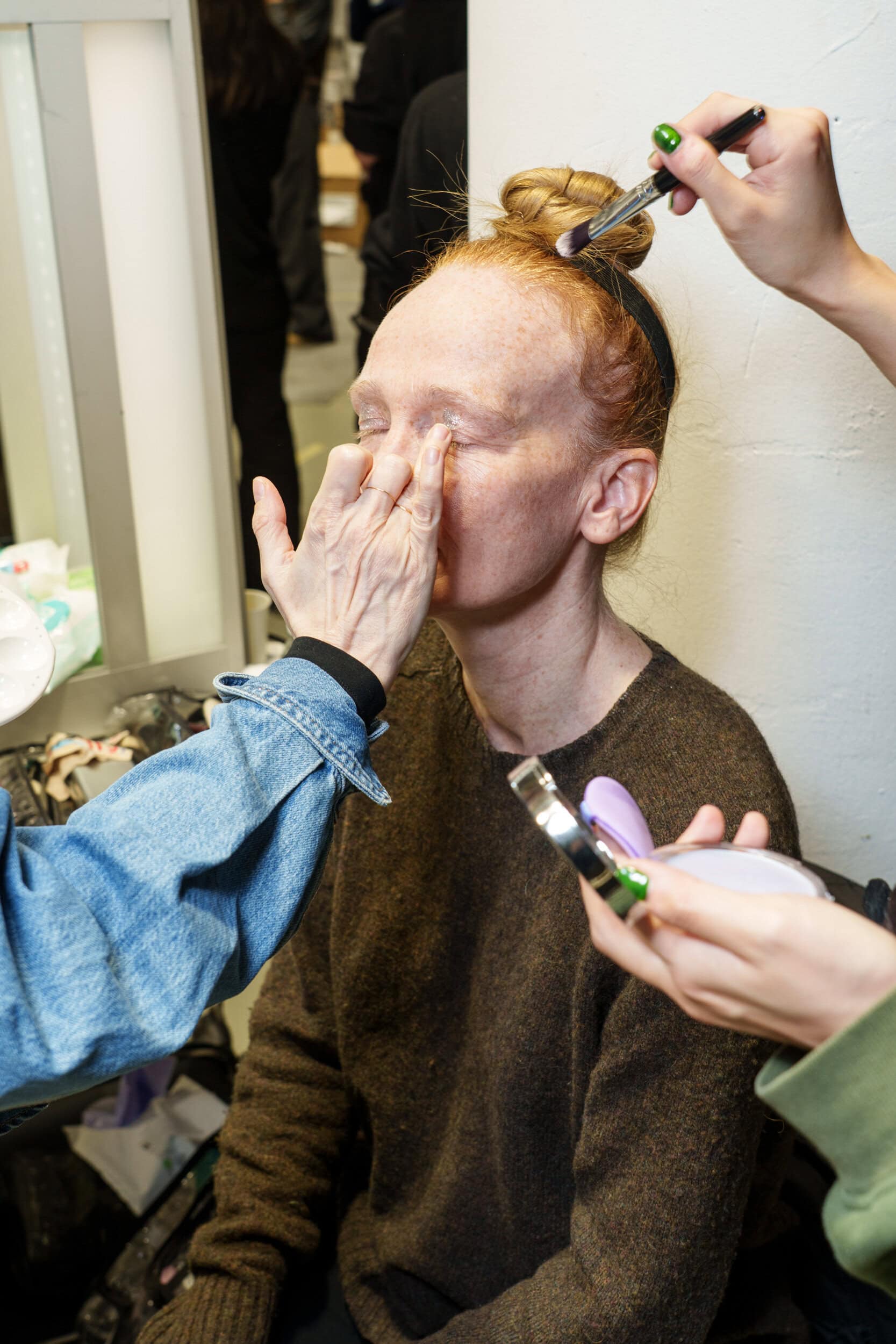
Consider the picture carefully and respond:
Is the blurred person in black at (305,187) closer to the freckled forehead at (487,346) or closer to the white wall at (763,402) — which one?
the white wall at (763,402)

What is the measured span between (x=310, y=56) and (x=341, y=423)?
4.83 feet

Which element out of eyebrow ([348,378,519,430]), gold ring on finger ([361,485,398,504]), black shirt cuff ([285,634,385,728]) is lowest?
black shirt cuff ([285,634,385,728])

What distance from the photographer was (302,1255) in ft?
3.81

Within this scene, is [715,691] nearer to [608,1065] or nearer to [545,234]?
[608,1065]

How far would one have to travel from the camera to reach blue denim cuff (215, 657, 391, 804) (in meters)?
0.73

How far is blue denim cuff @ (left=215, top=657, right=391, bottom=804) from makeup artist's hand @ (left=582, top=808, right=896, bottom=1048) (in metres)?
0.22

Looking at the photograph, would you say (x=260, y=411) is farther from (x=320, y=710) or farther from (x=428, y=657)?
(x=320, y=710)

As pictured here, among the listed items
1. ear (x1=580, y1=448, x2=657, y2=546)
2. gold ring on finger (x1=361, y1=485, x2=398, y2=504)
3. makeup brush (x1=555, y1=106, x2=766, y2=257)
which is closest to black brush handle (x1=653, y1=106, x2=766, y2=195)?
makeup brush (x1=555, y1=106, x2=766, y2=257)

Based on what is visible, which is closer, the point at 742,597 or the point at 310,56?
the point at 742,597

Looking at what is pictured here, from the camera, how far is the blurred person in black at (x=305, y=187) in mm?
4477

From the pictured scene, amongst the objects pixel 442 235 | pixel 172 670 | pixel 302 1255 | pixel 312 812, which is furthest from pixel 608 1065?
pixel 442 235

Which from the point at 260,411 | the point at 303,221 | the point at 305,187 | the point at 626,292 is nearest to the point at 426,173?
the point at 260,411

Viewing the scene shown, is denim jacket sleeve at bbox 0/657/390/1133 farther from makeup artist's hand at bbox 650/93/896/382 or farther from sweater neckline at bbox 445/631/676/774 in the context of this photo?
makeup artist's hand at bbox 650/93/896/382

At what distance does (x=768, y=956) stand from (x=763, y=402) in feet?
3.01
